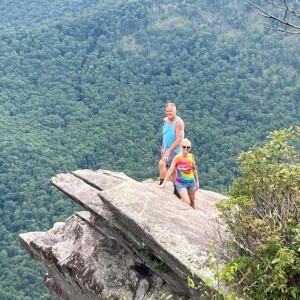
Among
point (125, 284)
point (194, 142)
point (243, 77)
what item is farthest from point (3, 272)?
point (243, 77)

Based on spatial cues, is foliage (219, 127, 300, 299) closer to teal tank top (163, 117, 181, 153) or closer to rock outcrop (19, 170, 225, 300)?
rock outcrop (19, 170, 225, 300)

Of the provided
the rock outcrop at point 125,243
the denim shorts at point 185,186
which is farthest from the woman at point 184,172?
the rock outcrop at point 125,243

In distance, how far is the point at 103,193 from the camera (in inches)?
278

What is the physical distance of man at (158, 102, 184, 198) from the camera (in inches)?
343

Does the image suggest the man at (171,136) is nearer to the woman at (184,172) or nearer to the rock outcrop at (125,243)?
the woman at (184,172)

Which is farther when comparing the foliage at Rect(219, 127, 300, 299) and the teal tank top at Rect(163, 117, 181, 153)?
the teal tank top at Rect(163, 117, 181, 153)

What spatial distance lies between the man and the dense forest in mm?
32652

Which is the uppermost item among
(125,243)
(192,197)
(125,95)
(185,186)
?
(185,186)

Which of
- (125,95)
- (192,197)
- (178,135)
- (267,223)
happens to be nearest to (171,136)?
(178,135)

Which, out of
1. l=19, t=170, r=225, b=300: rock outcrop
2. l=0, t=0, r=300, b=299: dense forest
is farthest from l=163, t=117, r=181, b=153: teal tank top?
l=0, t=0, r=300, b=299: dense forest

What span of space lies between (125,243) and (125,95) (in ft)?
256

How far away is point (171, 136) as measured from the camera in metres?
8.87

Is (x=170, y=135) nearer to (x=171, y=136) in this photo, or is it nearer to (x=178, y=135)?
(x=171, y=136)

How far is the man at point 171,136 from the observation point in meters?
8.72
